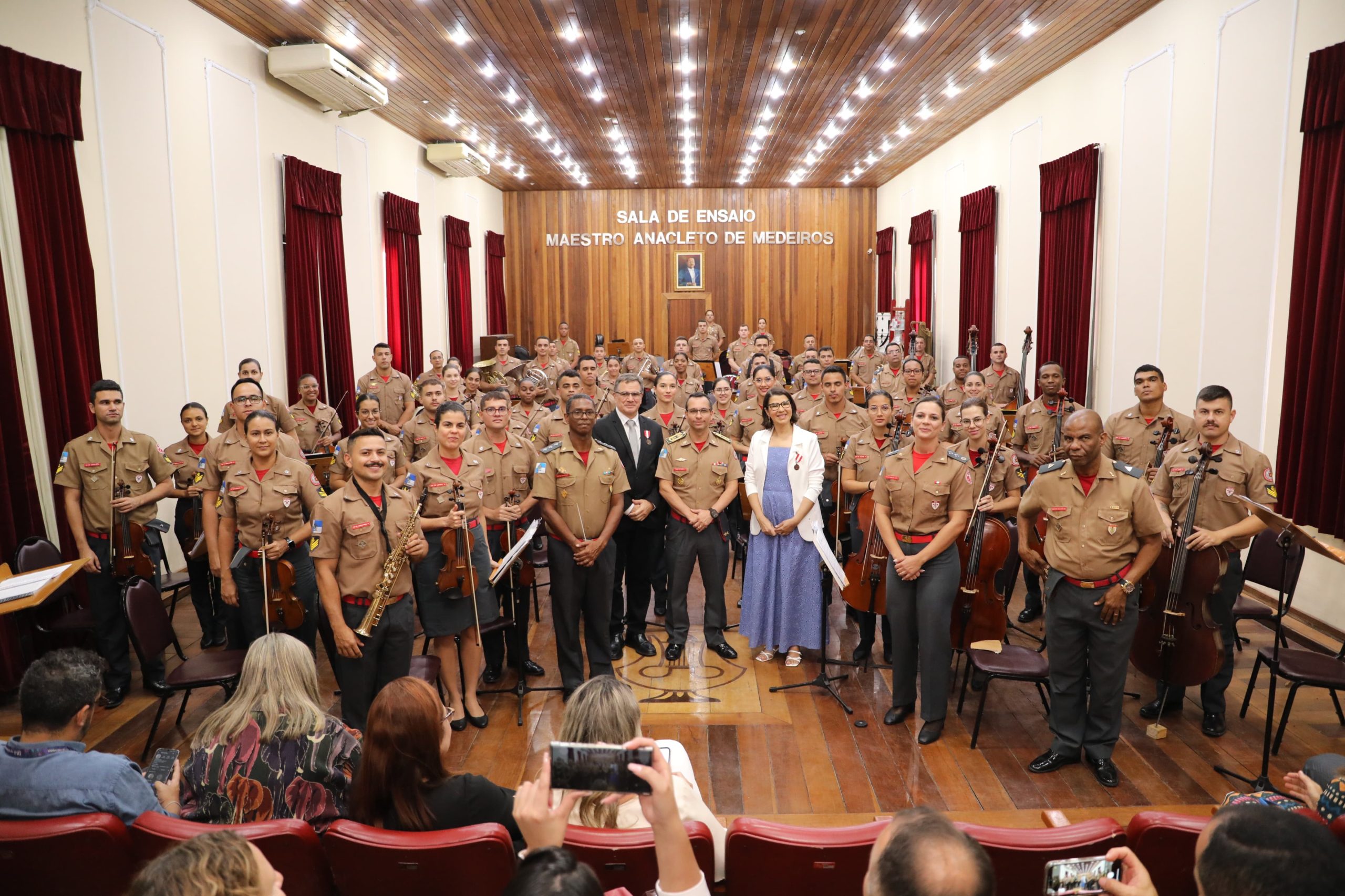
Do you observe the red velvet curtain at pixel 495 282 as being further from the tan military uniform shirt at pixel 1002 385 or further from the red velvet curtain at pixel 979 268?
the tan military uniform shirt at pixel 1002 385

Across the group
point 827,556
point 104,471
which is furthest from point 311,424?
point 827,556

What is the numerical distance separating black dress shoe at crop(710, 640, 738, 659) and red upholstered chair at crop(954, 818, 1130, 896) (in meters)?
3.33

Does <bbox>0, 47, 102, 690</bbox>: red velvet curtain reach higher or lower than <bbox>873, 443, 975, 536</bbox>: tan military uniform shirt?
higher

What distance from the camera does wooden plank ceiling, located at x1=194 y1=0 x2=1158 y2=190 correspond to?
302 inches

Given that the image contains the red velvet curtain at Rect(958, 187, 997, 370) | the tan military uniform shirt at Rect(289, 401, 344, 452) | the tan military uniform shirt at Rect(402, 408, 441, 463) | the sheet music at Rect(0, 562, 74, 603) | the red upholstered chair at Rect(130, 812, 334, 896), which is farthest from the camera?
the red velvet curtain at Rect(958, 187, 997, 370)

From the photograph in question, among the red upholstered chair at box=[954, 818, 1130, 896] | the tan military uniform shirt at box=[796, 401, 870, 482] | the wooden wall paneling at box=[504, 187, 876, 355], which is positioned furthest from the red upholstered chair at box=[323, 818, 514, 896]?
the wooden wall paneling at box=[504, 187, 876, 355]

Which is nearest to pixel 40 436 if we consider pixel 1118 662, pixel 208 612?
pixel 208 612

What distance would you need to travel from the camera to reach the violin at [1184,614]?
397cm

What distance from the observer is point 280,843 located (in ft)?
6.94

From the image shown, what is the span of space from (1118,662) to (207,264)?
25.1 feet

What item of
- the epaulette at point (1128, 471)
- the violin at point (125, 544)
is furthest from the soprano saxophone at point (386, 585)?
the epaulette at point (1128, 471)

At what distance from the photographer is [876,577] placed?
15.1ft

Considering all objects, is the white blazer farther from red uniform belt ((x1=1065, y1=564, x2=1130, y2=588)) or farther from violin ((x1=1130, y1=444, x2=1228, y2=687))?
violin ((x1=1130, y1=444, x2=1228, y2=687))

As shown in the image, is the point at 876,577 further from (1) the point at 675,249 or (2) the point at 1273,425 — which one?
(1) the point at 675,249
